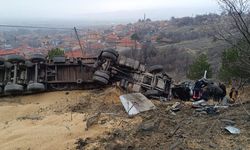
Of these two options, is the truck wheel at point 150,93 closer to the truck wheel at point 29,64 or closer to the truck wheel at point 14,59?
the truck wheel at point 29,64

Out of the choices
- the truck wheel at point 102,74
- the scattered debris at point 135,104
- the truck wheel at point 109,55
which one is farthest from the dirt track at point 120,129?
the truck wheel at point 109,55

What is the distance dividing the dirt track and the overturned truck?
2.58 meters

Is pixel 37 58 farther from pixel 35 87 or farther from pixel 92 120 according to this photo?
pixel 92 120

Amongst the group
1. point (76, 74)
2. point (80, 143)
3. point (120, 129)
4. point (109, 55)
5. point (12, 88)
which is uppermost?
point (109, 55)

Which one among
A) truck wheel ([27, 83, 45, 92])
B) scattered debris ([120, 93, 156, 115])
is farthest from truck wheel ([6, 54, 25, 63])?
scattered debris ([120, 93, 156, 115])

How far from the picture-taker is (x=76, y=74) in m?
14.1

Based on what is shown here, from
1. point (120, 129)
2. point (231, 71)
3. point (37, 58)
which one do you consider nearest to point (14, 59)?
point (37, 58)

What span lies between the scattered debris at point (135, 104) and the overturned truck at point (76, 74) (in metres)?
2.90

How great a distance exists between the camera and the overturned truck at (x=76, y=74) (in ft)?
43.9

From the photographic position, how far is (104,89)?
13273 millimetres

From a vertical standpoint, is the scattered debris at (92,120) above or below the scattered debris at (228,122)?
below

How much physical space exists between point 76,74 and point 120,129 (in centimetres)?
627

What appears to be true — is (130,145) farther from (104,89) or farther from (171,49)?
(171,49)

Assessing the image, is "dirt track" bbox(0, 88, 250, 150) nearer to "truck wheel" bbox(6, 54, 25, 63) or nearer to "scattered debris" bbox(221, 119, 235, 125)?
"scattered debris" bbox(221, 119, 235, 125)
